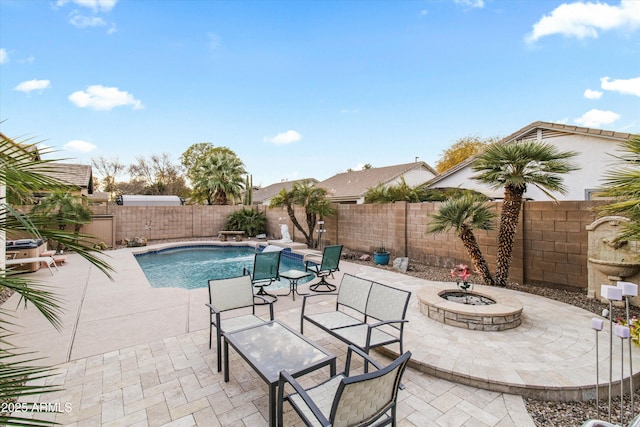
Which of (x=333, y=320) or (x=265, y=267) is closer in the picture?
(x=333, y=320)

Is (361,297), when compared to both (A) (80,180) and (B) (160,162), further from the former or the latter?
(B) (160,162)

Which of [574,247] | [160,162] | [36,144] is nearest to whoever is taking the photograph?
[36,144]

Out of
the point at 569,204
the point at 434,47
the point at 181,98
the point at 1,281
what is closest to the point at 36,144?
the point at 1,281

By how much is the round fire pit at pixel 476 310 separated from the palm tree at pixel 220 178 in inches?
703

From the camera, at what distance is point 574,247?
19.7ft

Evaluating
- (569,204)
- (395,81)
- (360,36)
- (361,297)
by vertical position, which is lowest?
(361,297)

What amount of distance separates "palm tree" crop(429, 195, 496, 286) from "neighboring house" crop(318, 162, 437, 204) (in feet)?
43.9

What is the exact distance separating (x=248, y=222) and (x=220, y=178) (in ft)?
18.0

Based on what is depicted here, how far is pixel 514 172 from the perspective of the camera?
20.2 feet

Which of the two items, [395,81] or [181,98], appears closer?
[395,81]

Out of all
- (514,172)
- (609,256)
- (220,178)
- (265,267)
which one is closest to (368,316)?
(265,267)

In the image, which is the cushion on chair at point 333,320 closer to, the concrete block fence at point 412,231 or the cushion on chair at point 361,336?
the cushion on chair at point 361,336

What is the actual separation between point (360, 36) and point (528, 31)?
17.7ft

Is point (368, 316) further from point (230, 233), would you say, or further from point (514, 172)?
point (230, 233)
